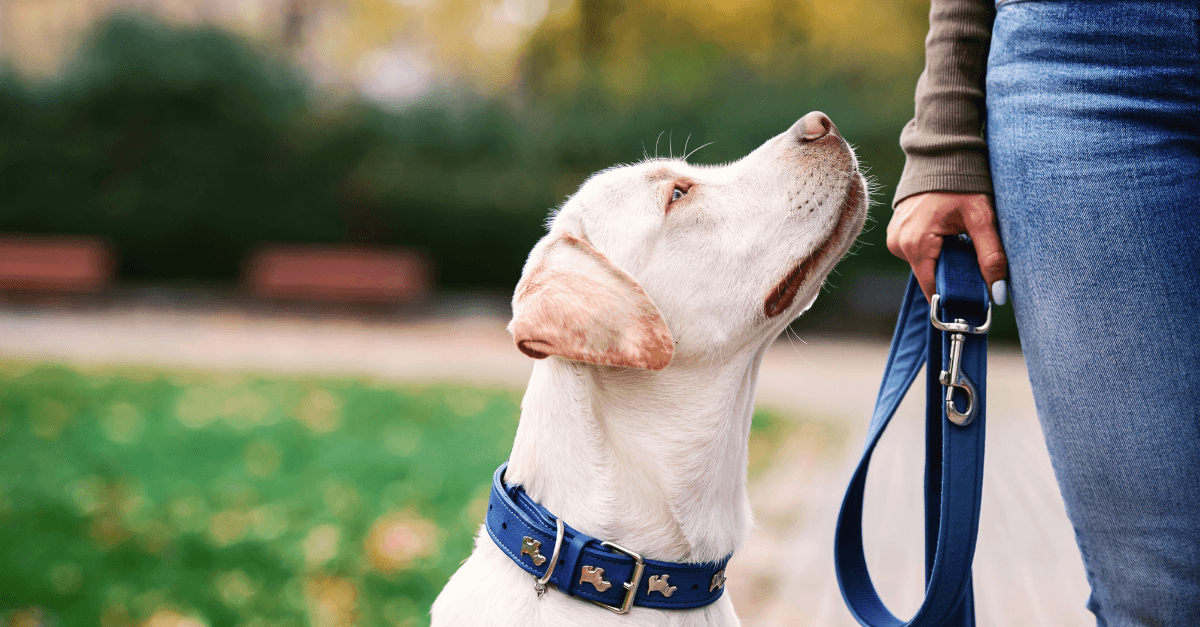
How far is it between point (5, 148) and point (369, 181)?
6796mm

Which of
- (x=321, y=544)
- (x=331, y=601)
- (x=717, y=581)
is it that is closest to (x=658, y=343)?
(x=717, y=581)

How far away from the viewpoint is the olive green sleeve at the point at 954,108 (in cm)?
186

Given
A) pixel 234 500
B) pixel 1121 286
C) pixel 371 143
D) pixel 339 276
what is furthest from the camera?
pixel 371 143

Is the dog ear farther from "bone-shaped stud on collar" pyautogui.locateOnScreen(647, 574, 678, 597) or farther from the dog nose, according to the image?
the dog nose

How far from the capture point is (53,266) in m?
15.0

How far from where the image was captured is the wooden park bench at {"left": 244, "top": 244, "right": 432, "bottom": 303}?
49.3ft

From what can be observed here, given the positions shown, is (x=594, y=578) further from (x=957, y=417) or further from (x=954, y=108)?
(x=954, y=108)

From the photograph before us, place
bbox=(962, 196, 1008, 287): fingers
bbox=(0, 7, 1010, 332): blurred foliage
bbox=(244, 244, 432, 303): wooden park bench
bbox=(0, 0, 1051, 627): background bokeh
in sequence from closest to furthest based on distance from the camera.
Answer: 1. bbox=(962, 196, 1008, 287): fingers
2. bbox=(0, 0, 1051, 627): background bokeh
3. bbox=(244, 244, 432, 303): wooden park bench
4. bbox=(0, 7, 1010, 332): blurred foliage

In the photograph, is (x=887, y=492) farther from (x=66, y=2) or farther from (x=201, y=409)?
(x=66, y=2)

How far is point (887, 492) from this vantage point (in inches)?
237

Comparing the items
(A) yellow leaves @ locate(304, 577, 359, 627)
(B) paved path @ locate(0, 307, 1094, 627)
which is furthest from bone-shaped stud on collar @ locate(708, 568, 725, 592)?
(A) yellow leaves @ locate(304, 577, 359, 627)

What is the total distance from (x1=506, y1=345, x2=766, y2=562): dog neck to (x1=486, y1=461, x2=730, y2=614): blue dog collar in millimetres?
65

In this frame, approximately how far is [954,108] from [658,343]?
2.77 feet

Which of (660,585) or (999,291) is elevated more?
(999,291)
